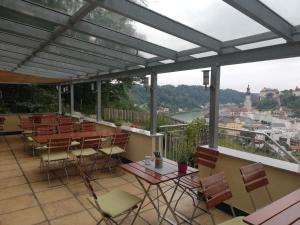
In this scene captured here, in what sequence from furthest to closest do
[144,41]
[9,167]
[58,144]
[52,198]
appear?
[9,167] < [58,144] < [52,198] < [144,41]

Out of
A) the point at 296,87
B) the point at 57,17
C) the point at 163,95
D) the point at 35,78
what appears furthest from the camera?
the point at 35,78

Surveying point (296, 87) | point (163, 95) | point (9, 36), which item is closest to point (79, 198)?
point (9, 36)

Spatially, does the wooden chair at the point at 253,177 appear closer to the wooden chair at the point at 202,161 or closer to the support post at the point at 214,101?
the wooden chair at the point at 202,161

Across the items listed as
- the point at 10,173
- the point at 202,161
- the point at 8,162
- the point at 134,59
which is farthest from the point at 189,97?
the point at 8,162

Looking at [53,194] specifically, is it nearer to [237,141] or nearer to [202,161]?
[202,161]

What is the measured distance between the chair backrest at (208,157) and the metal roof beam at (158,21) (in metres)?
1.47

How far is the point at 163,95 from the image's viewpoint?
7441mm

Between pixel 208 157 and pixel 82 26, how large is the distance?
254cm

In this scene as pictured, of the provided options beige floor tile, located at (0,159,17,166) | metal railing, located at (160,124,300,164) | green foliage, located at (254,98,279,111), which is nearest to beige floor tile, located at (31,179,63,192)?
beige floor tile, located at (0,159,17,166)

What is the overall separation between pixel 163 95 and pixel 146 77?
1922 mm

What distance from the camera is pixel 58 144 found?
498 cm

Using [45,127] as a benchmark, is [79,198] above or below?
below

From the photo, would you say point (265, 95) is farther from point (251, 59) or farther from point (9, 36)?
point (9, 36)

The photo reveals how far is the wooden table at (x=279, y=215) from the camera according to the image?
172 centimetres
